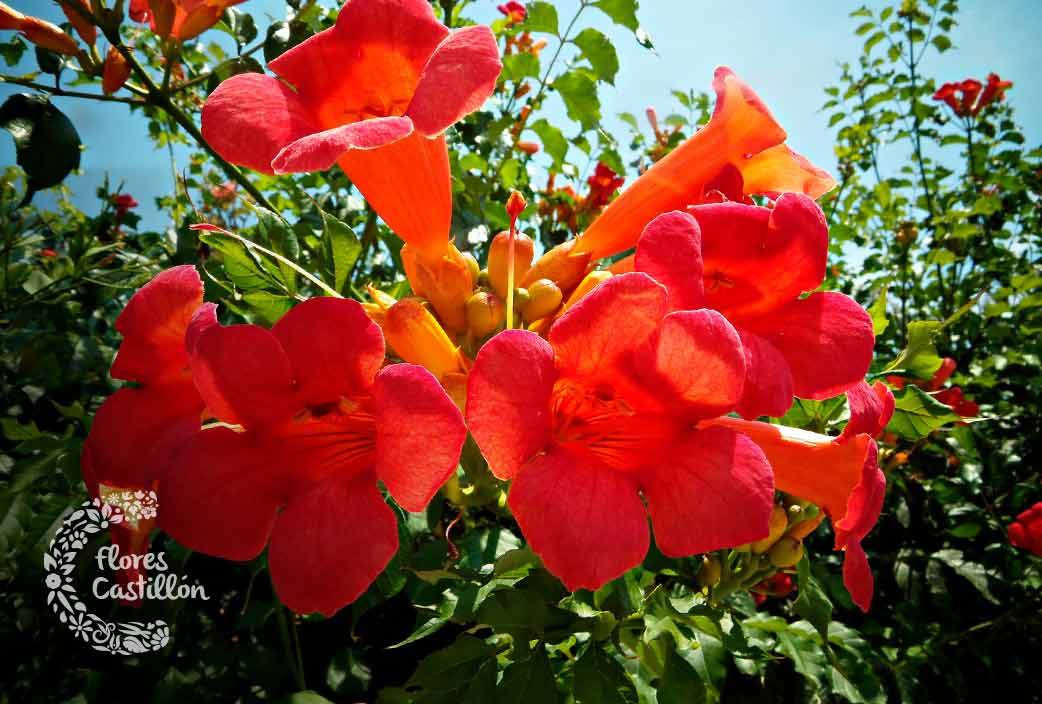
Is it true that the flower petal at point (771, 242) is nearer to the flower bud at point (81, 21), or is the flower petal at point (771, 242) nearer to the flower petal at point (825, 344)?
the flower petal at point (825, 344)

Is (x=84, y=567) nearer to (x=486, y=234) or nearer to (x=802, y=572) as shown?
(x=486, y=234)

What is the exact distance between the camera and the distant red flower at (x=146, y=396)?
1.22m

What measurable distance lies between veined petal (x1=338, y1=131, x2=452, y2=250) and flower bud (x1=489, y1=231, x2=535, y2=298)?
15 centimetres

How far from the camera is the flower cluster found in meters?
0.94

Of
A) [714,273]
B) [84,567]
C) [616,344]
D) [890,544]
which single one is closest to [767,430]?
[714,273]

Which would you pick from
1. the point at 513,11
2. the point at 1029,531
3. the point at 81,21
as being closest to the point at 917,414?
the point at 1029,531

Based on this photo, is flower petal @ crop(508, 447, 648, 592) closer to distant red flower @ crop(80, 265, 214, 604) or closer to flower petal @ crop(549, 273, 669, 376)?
flower petal @ crop(549, 273, 669, 376)

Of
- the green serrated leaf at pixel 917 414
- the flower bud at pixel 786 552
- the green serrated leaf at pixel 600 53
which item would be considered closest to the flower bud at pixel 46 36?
the green serrated leaf at pixel 600 53

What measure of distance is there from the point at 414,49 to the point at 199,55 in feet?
12.8

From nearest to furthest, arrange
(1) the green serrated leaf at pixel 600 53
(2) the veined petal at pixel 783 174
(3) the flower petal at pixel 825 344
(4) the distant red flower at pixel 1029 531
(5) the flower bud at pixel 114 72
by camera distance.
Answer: (3) the flower petal at pixel 825 344 < (2) the veined petal at pixel 783 174 < (5) the flower bud at pixel 114 72 < (1) the green serrated leaf at pixel 600 53 < (4) the distant red flower at pixel 1029 531

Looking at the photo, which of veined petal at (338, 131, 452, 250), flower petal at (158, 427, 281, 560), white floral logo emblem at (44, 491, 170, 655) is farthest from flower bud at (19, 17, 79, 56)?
flower petal at (158, 427, 281, 560)

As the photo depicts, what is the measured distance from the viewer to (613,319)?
1.01 meters

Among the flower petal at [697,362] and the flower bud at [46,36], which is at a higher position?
the flower bud at [46,36]

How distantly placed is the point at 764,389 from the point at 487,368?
1.54 feet
